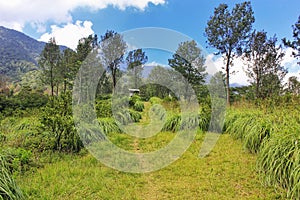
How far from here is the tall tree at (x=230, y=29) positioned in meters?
14.5

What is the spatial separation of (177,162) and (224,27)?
44.6ft

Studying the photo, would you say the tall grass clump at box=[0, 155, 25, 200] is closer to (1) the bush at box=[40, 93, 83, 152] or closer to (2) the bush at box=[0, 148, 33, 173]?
(2) the bush at box=[0, 148, 33, 173]

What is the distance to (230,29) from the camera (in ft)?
49.0

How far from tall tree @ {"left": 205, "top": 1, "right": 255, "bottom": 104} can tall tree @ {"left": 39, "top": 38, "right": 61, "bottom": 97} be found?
1711 cm

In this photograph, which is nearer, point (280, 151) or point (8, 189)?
point (8, 189)

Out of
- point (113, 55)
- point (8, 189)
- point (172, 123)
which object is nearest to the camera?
point (8, 189)

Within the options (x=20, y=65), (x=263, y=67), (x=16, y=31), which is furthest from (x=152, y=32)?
(x=16, y=31)

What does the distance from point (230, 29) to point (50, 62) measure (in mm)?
19243

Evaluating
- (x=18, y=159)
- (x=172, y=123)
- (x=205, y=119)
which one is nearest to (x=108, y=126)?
(x=172, y=123)

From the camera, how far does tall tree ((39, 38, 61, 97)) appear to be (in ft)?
77.9

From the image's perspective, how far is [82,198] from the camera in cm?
253

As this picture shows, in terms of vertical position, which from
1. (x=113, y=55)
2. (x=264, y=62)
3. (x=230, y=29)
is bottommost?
(x=113, y=55)

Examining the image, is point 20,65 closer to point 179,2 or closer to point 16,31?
point 179,2

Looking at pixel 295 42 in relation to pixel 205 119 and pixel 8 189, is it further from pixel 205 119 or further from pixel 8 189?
pixel 8 189
